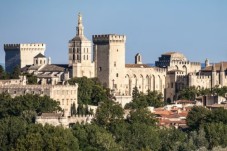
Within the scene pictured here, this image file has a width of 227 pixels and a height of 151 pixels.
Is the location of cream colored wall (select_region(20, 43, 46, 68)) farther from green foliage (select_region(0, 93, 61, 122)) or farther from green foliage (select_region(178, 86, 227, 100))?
green foliage (select_region(0, 93, 61, 122))

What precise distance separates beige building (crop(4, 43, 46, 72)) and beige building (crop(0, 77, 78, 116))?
27.4 metres

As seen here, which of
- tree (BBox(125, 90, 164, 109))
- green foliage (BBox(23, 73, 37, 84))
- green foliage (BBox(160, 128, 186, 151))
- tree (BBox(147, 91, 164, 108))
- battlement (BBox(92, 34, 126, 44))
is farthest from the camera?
battlement (BBox(92, 34, 126, 44))

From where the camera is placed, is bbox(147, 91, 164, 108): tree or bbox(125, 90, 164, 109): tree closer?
bbox(125, 90, 164, 109): tree

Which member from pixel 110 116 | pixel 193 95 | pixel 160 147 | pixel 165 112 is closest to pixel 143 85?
pixel 193 95

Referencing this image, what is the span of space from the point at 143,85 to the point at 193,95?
23.2ft

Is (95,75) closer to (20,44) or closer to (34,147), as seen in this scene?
(20,44)

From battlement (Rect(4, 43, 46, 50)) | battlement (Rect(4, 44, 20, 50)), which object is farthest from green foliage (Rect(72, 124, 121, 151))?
battlement (Rect(4, 44, 20, 50))

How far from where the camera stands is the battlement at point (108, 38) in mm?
143000

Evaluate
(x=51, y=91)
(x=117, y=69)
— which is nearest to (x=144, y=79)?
(x=117, y=69)

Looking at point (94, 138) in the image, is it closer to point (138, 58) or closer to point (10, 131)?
point (10, 131)

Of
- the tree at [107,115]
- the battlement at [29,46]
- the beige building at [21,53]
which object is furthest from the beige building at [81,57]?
the tree at [107,115]

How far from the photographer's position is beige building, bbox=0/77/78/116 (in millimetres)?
118125

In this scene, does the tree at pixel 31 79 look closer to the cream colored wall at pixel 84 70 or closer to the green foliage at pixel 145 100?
the cream colored wall at pixel 84 70

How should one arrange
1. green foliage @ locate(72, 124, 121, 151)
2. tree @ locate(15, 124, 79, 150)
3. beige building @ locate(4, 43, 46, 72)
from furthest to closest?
beige building @ locate(4, 43, 46, 72)
green foliage @ locate(72, 124, 121, 151)
tree @ locate(15, 124, 79, 150)
